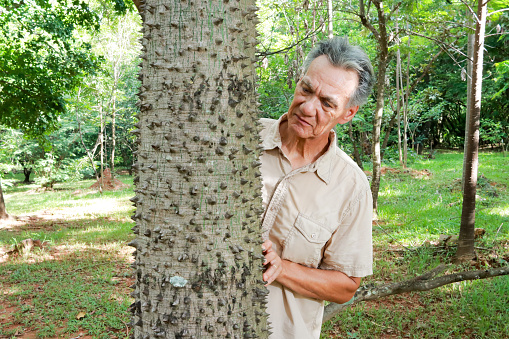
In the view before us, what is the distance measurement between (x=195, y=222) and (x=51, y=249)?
24.1ft

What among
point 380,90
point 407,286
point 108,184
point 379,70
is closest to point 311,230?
point 407,286

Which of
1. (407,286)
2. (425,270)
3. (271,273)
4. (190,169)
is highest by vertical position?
(190,169)

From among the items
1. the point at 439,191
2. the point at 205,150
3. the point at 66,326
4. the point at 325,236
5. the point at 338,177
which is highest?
the point at 205,150

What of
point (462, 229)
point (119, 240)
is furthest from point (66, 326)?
point (462, 229)

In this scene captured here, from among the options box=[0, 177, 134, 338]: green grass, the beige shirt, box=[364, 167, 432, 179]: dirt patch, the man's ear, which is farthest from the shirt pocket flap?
box=[364, 167, 432, 179]: dirt patch

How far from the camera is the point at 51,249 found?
7.21 metres

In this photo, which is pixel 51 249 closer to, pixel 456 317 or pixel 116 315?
pixel 116 315

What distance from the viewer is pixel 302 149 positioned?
182 cm

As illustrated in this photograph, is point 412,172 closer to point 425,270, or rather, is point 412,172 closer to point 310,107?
point 425,270

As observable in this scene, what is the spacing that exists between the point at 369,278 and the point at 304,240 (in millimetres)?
3660

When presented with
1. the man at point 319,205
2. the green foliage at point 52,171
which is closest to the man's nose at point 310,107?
the man at point 319,205

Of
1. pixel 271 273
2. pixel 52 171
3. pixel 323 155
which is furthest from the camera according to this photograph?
pixel 52 171

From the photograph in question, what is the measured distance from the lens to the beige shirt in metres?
1.68

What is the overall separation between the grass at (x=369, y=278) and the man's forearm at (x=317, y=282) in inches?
93.5
